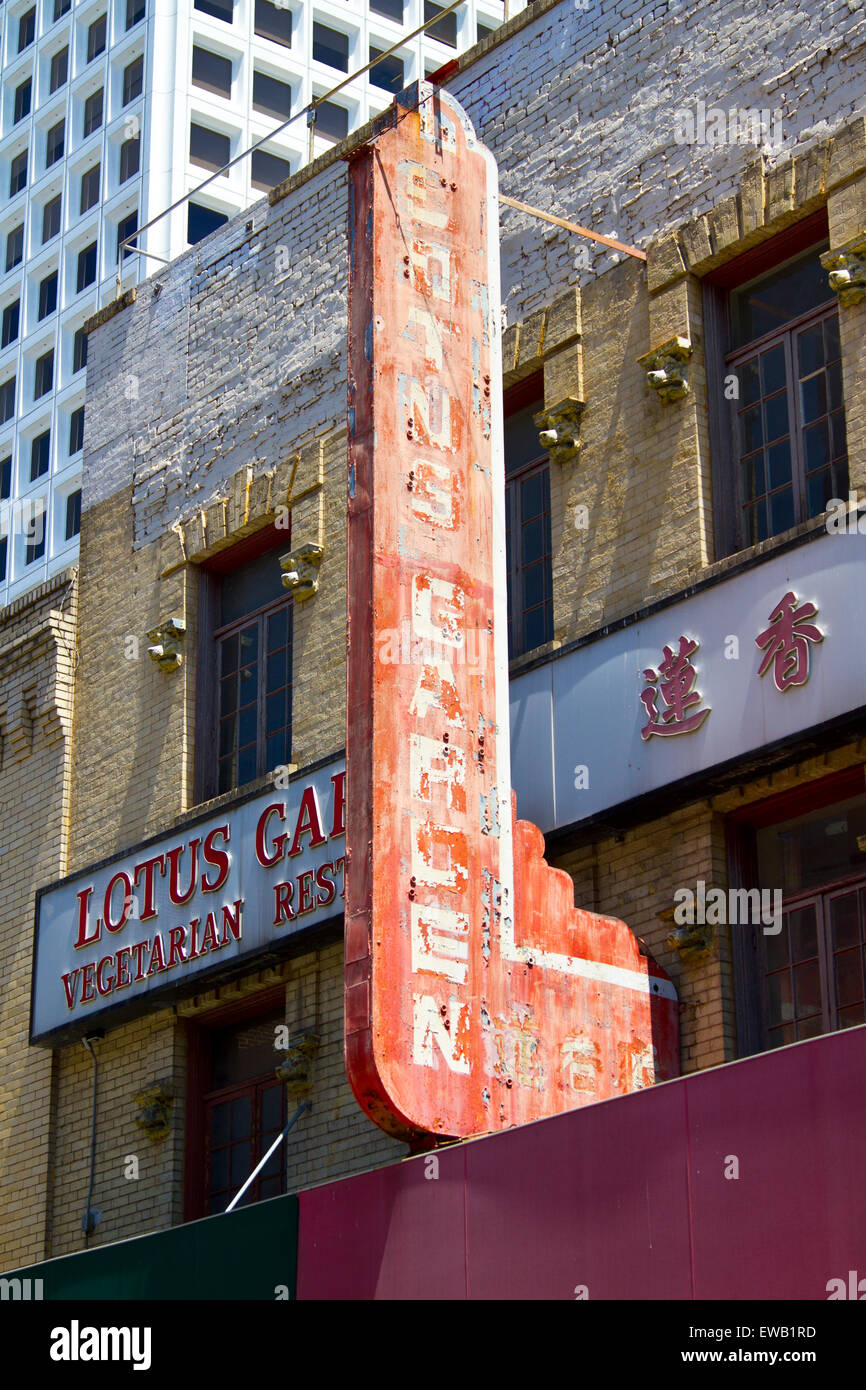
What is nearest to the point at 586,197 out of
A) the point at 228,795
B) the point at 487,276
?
the point at 487,276

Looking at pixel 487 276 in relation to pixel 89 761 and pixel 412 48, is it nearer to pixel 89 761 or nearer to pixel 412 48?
pixel 89 761

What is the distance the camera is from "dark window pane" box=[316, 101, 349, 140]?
5678 centimetres

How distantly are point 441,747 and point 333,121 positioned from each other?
46.2 metres

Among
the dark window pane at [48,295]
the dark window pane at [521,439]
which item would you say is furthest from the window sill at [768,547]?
the dark window pane at [48,295]

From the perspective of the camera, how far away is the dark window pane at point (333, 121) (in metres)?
56.8

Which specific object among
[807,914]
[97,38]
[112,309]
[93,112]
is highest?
[97,38]

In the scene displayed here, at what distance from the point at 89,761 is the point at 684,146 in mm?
7845

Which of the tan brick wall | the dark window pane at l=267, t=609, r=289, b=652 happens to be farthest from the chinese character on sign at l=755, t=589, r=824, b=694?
the tan brick wall

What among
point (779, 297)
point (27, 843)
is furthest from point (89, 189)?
point (779, 297)

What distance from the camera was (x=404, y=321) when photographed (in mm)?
14414

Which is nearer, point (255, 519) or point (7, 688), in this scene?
point (255, 519)

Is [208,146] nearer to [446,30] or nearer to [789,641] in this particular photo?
[446,30]

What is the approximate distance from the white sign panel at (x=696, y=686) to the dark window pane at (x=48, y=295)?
154ft

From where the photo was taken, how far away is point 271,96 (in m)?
57.7
